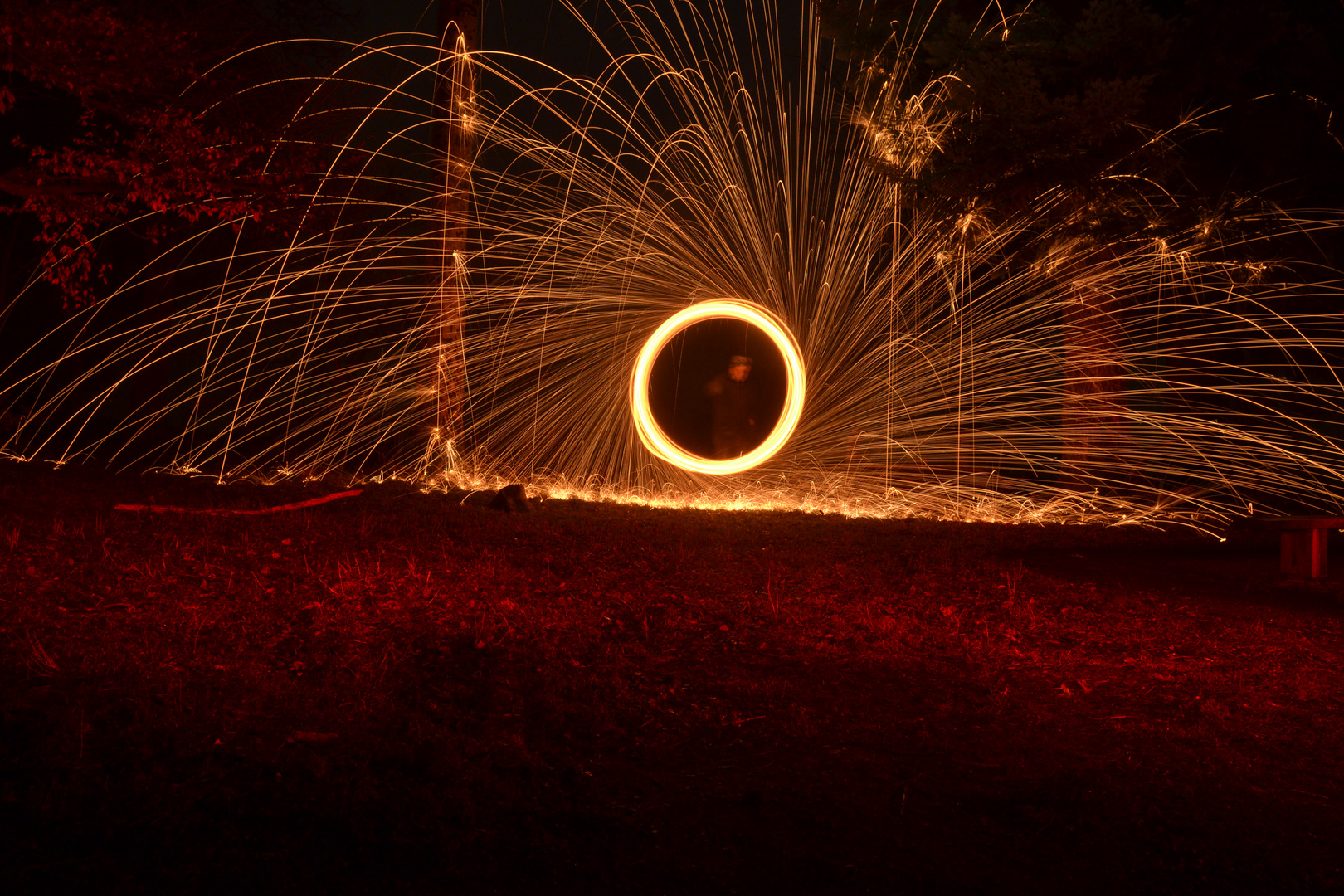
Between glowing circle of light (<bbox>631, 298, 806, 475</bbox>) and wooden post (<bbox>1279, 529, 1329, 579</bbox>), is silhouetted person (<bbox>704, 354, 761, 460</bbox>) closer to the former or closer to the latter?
glowing circle of light (<bbox>631, 298, 806, 475</bbox>)

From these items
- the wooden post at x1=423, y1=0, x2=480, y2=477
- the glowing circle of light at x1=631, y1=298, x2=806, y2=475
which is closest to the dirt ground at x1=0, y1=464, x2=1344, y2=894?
the glowing circle of light at x1=631, y1=298, x2=806, y2=475

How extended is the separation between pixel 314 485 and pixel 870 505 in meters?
6.11

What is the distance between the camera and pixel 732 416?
13242 mm

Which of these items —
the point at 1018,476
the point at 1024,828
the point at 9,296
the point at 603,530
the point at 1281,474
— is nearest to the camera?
the point at 1024,828

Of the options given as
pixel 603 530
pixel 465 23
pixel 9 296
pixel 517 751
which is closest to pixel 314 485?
pixel 603 530

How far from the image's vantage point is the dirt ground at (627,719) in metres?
3.57

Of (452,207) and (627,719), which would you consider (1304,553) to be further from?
(452,207)

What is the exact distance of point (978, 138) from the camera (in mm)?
10898

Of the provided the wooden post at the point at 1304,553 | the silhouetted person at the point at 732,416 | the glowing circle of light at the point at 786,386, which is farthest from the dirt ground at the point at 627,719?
the silhouetted person at the point at 732,416

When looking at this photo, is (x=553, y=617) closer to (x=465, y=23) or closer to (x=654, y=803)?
(x=654, y=803)

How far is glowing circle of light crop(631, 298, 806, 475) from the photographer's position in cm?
1211

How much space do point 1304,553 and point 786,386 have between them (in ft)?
18.4

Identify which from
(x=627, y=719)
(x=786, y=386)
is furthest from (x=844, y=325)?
(x=627, y=719)

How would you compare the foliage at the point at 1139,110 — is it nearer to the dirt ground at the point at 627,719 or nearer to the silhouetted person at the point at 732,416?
the silhouetted person at the point at 732,416
